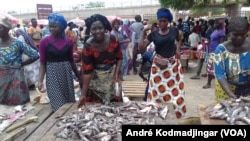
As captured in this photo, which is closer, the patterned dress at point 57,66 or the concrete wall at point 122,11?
the patterned dress at point 57,66

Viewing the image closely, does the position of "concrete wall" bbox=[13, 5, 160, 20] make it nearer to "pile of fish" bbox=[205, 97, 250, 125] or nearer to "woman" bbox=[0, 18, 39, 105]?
"woman" bbox=[0, 18, 39, 105]

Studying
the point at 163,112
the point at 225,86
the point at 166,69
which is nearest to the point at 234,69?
the point at 225,86

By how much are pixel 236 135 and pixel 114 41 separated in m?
1.91

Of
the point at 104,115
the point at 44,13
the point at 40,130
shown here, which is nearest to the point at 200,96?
the point at 104,115

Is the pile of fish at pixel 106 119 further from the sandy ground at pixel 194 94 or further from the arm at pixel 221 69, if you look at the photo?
the sandy ground at pixel 194 94

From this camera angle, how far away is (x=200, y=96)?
25.0 ft

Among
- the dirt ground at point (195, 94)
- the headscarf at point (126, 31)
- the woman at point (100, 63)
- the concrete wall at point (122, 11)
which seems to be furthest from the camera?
the concrete wall at point (122, 11)

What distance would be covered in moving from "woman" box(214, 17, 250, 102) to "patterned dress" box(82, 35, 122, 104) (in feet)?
3.99

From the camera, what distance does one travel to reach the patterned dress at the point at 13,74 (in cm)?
439

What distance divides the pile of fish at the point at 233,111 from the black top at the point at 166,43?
1495 millimetres

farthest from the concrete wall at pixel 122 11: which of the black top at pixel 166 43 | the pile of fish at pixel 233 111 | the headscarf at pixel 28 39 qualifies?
the pile of fish at pixel 233 111

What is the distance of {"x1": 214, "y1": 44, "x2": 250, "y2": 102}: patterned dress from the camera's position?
141 inches

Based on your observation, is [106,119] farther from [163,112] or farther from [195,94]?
[195,94]

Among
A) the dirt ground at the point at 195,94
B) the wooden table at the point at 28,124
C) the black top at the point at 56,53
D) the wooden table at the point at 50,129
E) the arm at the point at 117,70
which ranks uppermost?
the black top at the point at 56,53
